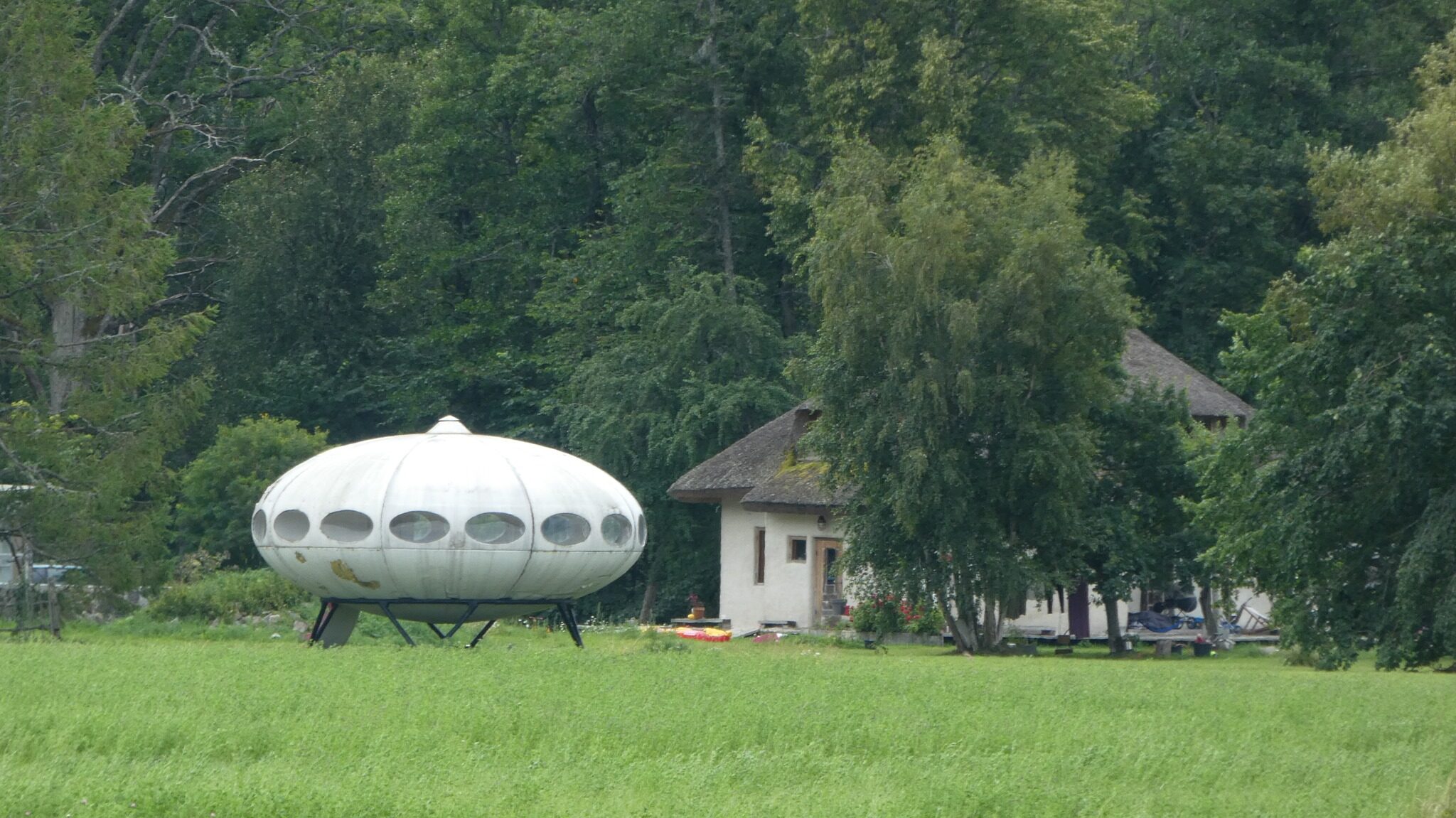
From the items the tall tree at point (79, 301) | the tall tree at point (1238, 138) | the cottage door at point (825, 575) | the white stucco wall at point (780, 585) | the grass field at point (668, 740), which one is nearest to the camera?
the grass field at point (668, 740)

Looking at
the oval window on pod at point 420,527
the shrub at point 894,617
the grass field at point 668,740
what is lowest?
the grass field at point 668,740

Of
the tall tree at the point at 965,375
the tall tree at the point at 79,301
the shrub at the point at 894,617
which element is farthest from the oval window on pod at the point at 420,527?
the shrub at the point at 894,617

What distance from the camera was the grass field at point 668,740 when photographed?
42.0ft

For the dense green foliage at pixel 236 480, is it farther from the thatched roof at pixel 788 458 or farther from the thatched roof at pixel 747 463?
the thatched roof at pixel 788 458

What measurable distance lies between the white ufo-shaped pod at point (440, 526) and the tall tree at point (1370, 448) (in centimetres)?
950

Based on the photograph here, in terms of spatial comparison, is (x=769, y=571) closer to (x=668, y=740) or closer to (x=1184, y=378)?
(x=1184, y=378)

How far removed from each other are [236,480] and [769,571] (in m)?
13.7

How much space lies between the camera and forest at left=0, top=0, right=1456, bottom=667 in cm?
2292

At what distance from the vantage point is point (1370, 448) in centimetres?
1984

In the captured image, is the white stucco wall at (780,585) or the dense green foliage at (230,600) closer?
the dense green foliage at (230,600)

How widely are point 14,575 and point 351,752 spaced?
2211 centimetres

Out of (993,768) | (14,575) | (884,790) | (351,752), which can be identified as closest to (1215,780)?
(993,768)

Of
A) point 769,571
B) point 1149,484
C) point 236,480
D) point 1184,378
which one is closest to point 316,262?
point 236,480

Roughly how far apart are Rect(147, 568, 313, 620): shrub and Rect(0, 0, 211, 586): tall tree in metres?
0.77
